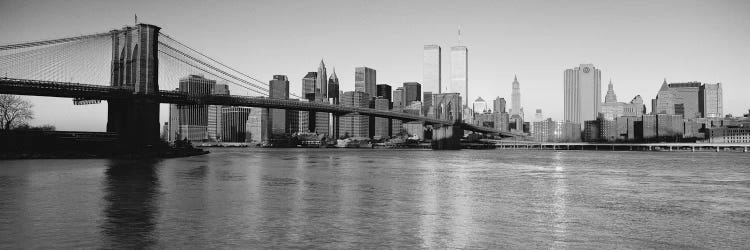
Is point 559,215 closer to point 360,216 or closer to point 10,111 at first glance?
point 360,216

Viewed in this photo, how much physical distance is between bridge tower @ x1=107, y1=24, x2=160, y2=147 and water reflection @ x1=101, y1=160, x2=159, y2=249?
32.7 m

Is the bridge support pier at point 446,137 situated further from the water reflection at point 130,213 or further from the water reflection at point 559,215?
the water reflection at point 130,213

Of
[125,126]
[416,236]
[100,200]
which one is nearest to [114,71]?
A: [125,126]

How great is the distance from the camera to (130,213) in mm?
19047

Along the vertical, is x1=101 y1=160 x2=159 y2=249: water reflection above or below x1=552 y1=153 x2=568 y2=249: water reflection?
above

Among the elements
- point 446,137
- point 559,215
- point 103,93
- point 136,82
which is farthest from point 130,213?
point 446,137

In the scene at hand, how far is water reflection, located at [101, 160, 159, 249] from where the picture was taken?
14234 millimetres

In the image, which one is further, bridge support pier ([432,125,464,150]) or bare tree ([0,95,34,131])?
bridge support pier ([432,125,464,150])

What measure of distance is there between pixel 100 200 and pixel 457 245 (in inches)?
602

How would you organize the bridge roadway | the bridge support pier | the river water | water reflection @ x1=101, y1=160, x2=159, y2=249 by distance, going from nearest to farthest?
water reflection @ x1=101, y1=160, x2=159, y2=249 < the river water < the bridge roadway < the bridge support pier

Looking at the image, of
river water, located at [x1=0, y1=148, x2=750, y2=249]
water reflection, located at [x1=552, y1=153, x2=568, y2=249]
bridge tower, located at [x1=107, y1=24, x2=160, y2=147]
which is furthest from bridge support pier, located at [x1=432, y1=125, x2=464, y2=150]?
river water, located at [x1=0, y1=148, x2=750, y2=249]

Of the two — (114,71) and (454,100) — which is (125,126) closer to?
(114,71)

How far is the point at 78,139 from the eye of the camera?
63.3m

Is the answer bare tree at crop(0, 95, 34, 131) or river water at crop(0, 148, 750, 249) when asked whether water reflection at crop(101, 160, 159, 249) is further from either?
bare tree at crop(0, 95, 34, 131)
